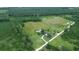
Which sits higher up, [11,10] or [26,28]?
[11,10]

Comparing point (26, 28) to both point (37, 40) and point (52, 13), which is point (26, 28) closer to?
point (37, 40)

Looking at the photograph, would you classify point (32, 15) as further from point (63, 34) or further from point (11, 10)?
point (63, 34)
